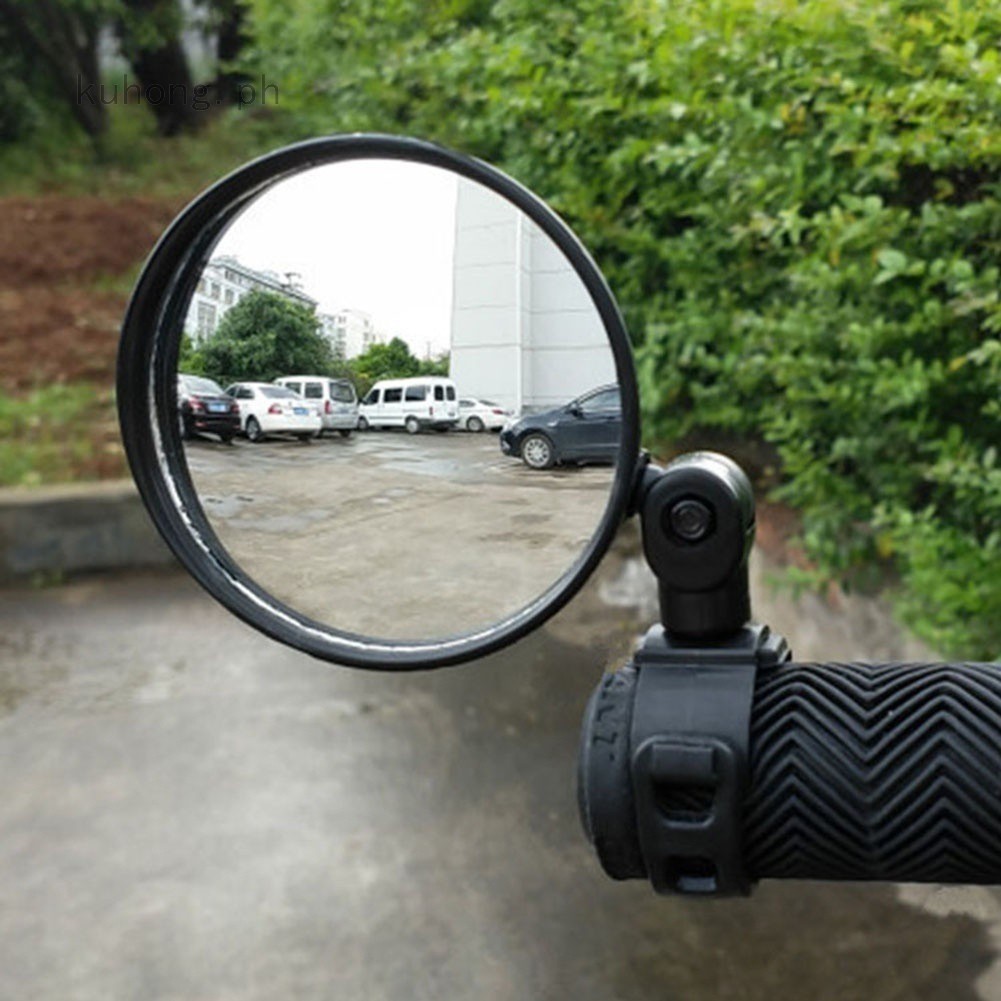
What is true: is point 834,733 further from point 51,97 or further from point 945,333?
point 51,97

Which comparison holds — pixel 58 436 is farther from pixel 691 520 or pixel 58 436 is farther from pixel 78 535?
pixel 691 520

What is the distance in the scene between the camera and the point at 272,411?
2.45 ft

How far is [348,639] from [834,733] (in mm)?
220

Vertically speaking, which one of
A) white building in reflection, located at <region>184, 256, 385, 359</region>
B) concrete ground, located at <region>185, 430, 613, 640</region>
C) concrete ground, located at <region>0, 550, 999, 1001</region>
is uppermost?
white building in reflection, located at <region>184, 256, 385, 359</region>

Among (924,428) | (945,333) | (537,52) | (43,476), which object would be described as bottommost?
(43,476)

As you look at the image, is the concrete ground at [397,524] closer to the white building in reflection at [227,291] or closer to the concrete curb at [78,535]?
the white building in reflection at [227,291]

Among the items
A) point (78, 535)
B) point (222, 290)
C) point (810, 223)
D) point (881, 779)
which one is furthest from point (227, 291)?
point (78, 535)

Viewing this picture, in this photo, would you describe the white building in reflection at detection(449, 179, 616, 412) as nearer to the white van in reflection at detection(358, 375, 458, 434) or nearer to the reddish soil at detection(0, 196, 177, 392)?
the white van in reflection at detection(358, 375, 458, 434)

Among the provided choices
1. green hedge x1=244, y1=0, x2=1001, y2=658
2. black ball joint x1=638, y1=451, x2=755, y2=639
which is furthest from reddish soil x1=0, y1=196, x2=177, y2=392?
black ball joint x1=638, y1=451, x2=755, y2=639

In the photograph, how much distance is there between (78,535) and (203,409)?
4775 millimetres

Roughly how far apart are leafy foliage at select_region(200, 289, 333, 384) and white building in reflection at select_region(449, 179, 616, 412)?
0.07 meters

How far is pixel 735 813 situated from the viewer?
23.2 inches

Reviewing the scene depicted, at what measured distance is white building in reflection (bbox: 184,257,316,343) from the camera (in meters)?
0.71

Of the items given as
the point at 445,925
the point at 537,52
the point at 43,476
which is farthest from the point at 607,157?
the point at 43,476
